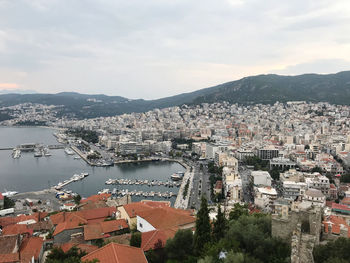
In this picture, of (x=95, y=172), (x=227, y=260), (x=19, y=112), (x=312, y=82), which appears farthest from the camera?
(x=19, y=112)

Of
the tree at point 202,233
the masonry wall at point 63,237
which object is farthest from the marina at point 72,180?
the tree at point 202,233

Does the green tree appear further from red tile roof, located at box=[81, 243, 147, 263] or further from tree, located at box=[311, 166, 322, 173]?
tree, located at box=[311, 166, 322, 173]

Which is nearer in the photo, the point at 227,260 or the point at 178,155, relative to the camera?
the point at 227,260

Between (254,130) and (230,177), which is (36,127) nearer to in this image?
(254,130)

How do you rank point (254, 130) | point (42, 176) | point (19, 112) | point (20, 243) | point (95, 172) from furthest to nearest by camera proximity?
1. point (19, 112)
2. point (254, 130)
3. point (95, 172)
4. point (42, 176)
5. point (20, 243)

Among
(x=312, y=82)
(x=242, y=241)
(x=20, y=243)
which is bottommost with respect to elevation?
(x=20, y=243)

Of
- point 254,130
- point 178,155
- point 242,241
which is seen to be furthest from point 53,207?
point 254,130

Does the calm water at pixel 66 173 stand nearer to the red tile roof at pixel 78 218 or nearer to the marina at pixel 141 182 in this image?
the marina at pixel 141 182
